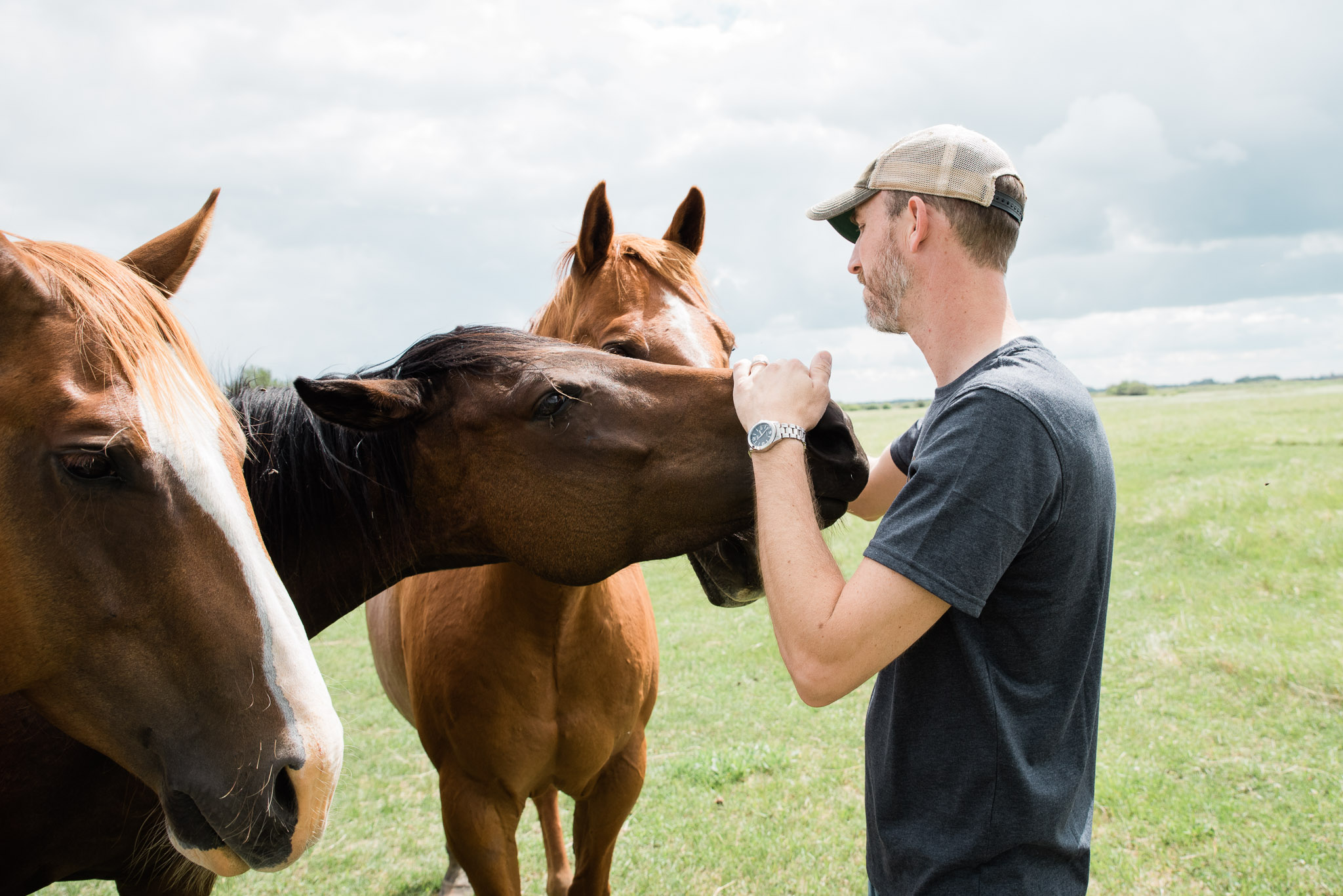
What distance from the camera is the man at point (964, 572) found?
1639mm

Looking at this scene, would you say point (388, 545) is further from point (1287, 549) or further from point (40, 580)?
point (1287, 549)

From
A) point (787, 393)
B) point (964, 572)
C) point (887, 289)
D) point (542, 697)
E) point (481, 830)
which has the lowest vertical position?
point (481, 830)

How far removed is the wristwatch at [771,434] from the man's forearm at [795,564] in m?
0.01

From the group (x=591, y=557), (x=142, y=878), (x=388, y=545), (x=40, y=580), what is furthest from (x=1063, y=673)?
(x=142, y=878)

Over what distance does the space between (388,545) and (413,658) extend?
3.55ft

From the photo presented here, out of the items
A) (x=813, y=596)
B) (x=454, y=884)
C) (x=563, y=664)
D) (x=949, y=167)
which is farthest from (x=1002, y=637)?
(x=454, y=884)

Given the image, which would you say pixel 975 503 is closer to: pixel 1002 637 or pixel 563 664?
pixel 1002 637

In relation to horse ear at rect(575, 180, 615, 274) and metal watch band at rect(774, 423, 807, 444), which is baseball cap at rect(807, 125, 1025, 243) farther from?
horse ear at rect(575, 180, 615, 274)

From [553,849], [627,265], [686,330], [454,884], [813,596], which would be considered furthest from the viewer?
[454,884]

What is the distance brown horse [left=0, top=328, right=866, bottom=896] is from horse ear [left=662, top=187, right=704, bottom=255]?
1.60 meters

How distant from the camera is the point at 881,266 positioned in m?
2.11

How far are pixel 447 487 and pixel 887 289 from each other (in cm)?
142

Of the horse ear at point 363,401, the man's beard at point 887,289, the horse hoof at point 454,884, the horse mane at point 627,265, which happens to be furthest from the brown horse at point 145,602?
the horse hoof at point 454,884

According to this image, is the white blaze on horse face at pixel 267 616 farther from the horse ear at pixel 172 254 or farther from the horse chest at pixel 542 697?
the horse chest at pixel 542 697
